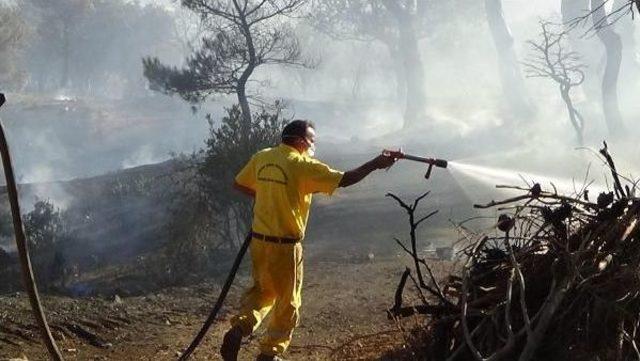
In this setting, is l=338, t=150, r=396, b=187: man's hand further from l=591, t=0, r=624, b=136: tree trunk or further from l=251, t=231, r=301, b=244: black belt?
l=591, t=0, r=624, b=136: tree trunk

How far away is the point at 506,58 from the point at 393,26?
24.6 ft

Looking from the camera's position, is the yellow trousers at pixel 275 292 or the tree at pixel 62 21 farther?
the tree at pixel 62 21

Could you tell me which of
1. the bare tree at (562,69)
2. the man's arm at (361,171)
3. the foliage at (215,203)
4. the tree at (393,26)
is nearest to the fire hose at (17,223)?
the man's arm at (361,171)

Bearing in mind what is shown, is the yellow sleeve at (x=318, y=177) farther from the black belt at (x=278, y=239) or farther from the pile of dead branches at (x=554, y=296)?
the pile of dead branches at (x=554, y=296)

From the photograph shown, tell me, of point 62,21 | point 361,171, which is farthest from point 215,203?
point 62,21

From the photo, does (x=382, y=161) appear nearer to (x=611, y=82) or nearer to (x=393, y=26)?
(x=611, y=82)

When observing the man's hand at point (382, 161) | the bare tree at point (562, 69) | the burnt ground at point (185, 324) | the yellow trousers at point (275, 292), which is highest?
the bare tree at point (562, 69)

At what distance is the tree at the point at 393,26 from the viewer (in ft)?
112

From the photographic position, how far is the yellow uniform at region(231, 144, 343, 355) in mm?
4230

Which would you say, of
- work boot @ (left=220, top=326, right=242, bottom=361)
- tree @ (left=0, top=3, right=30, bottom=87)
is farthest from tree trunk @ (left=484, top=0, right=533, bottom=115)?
work boot @ (left=220, top=326, right=242, bottom=361)

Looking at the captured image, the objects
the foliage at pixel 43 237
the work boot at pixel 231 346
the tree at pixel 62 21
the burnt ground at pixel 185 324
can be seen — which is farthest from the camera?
the tree at pixel 62 21

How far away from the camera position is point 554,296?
124 inches

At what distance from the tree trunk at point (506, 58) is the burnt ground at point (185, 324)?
2339 centimetres

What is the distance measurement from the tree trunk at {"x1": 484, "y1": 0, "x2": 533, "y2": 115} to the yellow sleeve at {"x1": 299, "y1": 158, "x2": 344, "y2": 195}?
27.3 metres
